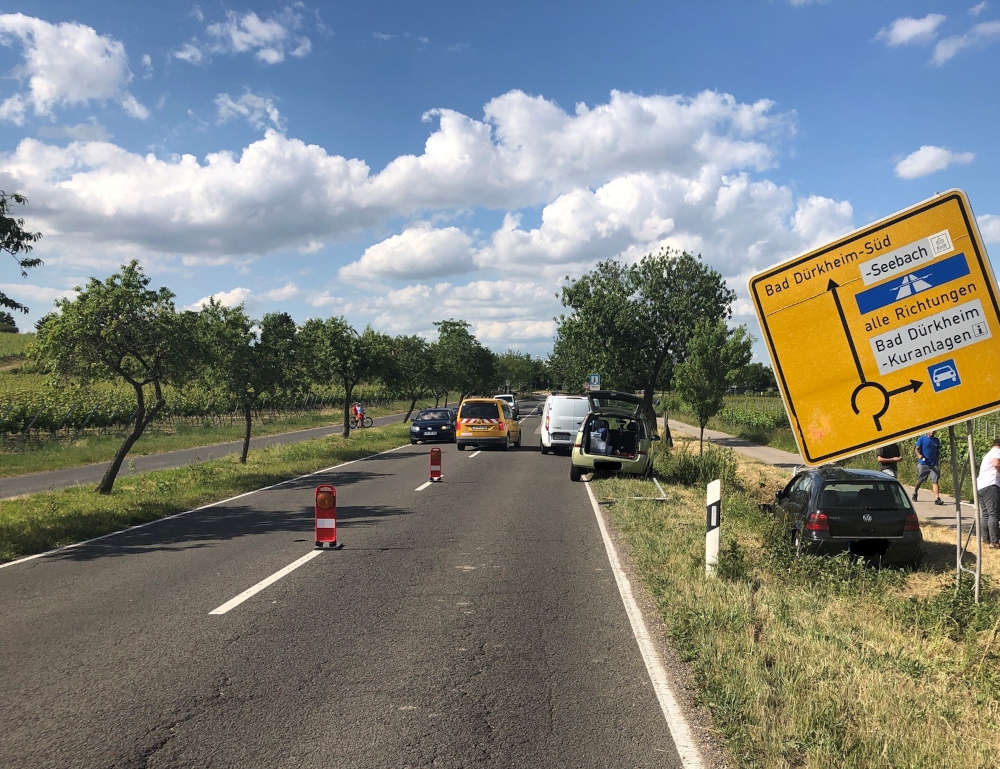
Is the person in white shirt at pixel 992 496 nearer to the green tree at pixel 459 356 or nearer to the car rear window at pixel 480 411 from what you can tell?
the car rear window at pixel 480 411

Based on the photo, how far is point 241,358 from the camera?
828 inches

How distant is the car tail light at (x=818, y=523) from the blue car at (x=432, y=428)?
24.3 metres

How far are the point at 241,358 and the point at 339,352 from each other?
10.4 metres

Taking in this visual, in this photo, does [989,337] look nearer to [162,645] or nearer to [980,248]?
[980,248]

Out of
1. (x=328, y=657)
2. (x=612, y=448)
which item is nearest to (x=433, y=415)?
(x=612, y=448)

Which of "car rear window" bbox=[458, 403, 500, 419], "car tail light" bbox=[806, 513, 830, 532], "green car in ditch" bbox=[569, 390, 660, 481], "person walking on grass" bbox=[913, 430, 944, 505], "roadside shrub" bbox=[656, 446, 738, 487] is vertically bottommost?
"person walking on grass" bbox=[913, 430, 944, 505]

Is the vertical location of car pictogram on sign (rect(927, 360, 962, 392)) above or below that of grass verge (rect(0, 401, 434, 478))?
below

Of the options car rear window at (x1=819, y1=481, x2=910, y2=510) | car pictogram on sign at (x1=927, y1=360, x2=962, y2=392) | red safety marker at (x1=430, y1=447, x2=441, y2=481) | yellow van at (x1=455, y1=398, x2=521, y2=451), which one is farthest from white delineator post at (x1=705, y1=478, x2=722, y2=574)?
yellow van at (x1=455, y1=398, x2=521, y2=451)

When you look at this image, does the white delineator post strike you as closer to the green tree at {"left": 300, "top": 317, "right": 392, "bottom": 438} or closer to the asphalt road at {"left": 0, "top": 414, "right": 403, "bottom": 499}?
the asphalt road at {"left": 0, "top": 414, "right": 403, "bottom": 499}

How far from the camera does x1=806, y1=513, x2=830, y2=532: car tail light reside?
9477 mm

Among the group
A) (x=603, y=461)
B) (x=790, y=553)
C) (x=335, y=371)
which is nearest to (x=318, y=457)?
(x=335, y=371)

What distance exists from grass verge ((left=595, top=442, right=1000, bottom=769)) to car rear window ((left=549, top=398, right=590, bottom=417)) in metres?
14.5

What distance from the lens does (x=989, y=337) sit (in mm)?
5750

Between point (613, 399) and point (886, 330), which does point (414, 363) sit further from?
point (886, 330)
